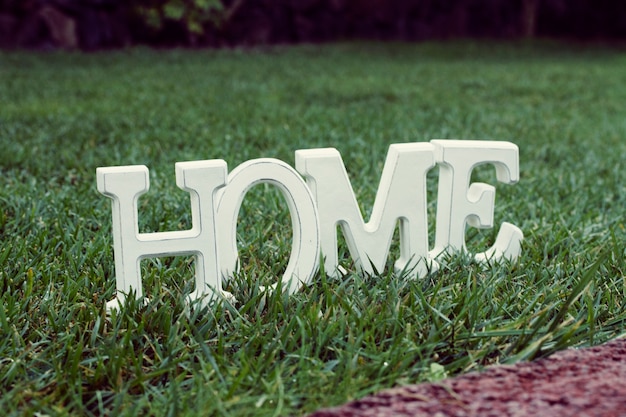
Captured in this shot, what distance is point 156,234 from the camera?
70.9 inches

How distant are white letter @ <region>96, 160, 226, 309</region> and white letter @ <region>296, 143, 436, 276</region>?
0.29m

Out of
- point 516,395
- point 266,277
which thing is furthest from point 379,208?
point 516,395

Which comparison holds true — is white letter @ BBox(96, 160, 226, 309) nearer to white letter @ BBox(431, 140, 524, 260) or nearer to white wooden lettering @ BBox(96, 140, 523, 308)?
white wooden lettering @ BBox(96, 140, 523, 308)

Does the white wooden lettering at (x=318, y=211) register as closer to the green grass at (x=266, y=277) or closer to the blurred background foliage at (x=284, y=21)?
the green grass at (x=266, y=277)

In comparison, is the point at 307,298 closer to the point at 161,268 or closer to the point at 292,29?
the point at 161,268

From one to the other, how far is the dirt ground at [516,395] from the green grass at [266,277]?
0.07 meters

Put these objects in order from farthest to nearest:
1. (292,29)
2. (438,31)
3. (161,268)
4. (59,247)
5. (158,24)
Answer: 1. (438,31)
2. (292,29)
3. (158,24)
4. (59,247)
5. (161,268)

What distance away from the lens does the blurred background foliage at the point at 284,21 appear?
10070 millimetres

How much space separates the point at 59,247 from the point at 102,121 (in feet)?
8.26

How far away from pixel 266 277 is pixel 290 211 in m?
0.23

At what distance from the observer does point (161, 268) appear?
2.04m

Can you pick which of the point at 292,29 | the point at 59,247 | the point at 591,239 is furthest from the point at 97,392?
the point at 292,29

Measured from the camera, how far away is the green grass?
1.54m

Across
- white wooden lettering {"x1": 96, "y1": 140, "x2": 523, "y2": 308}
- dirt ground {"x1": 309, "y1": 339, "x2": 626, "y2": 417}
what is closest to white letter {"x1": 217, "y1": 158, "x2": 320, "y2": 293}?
white wooden lettering {"x1": 96, "y1": 140, "x2": 523, "y2": 308}
